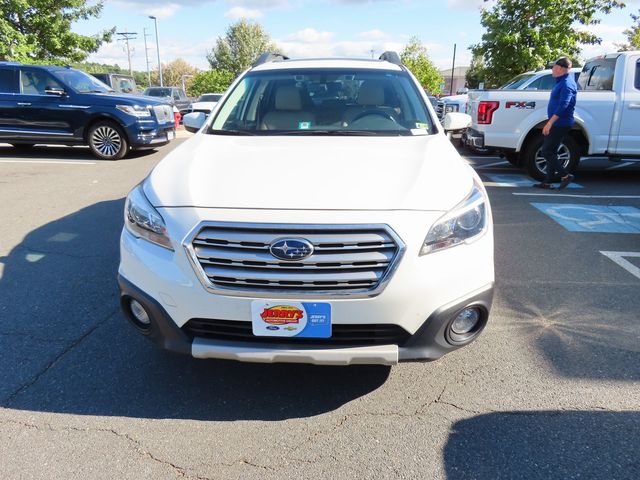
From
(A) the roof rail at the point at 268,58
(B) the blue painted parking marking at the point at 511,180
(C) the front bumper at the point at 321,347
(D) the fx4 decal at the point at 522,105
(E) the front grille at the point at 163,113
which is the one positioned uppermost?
(A) the roof rail at the point at 268,58

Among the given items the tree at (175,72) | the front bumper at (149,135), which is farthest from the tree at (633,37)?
the tree at (175,72)

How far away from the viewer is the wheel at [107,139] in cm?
995

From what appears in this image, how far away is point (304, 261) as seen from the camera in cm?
222

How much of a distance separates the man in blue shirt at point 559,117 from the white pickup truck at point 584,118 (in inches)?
18.8

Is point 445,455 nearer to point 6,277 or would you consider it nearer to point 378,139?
point 378,139

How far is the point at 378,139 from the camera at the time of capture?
131 inches

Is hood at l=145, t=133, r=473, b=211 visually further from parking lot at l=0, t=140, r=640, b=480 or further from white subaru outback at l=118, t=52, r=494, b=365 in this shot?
parking lot at l=0, t=140, r=640, b=480

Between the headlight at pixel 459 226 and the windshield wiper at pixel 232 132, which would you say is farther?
the windshield wiper at pixel 232 132

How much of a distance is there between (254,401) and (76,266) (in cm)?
257

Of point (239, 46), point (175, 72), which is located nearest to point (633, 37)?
point (239, 46)

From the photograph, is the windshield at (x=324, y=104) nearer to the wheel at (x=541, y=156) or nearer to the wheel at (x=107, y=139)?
the wheel at (x=541, y=156)

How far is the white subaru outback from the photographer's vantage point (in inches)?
87.8

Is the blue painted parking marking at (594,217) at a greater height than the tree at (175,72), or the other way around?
the tree at (175,72)

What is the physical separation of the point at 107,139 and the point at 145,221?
843 centimetres
